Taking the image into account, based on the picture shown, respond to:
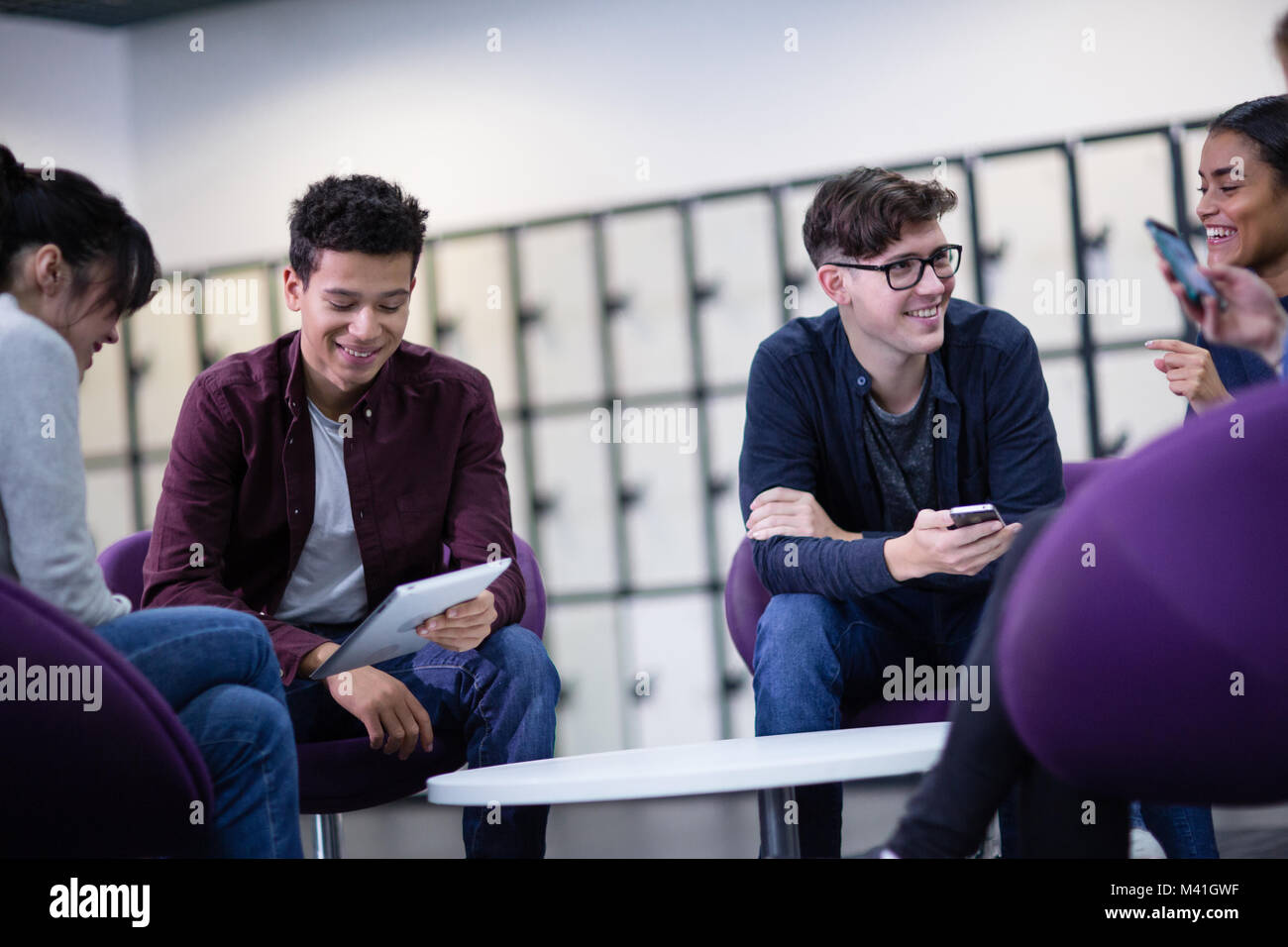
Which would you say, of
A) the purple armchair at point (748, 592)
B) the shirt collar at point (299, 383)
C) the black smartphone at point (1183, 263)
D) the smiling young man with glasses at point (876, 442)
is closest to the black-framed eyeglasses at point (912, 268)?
the smiling young man with glasses at point (876, 442)

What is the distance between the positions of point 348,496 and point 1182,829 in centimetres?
141

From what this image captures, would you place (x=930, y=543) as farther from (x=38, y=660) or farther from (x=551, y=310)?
(x=551, y=310)

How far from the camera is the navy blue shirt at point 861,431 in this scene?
200 centimetres

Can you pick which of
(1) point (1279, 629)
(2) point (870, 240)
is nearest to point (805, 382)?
(2) point (870, 240)

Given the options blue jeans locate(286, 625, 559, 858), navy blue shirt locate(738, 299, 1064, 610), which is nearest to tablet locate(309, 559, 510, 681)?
blue jeans locate(286, 625, 559, 858)

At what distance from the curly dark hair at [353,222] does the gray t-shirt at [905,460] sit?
0.86m

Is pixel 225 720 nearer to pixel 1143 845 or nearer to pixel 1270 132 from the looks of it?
pixel 1143 845

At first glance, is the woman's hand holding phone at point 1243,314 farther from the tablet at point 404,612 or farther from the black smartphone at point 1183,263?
the tablet at point 404,612

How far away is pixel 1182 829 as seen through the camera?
1.75 meters

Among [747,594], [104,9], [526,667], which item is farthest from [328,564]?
[104,9]

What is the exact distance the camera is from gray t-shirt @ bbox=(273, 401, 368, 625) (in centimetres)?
204

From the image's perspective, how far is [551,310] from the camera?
4219 mm

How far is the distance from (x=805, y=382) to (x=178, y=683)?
1.16 metres

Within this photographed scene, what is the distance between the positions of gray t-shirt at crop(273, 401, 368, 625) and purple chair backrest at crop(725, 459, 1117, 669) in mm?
683
